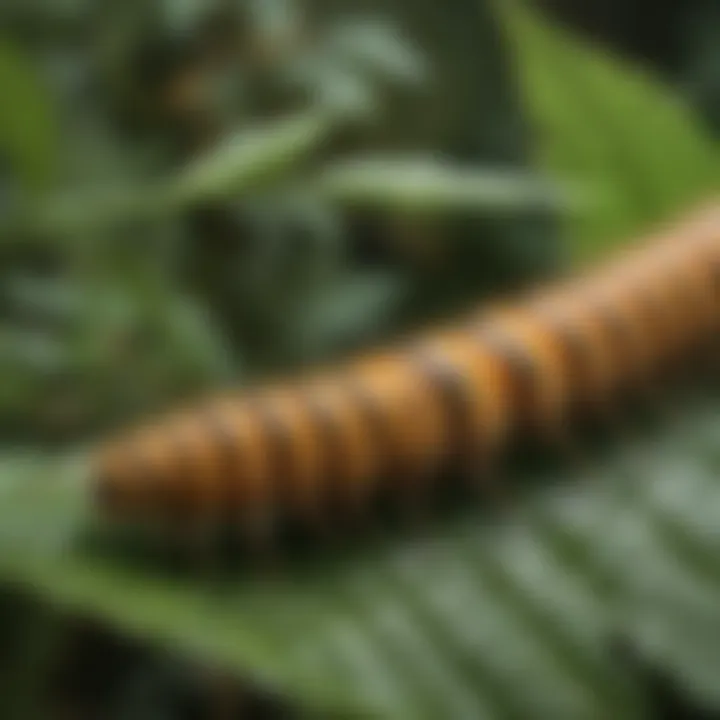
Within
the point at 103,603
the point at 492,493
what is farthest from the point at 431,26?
the point at 103,603

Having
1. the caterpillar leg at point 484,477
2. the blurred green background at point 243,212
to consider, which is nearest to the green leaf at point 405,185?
the blurred green background at point 243,212

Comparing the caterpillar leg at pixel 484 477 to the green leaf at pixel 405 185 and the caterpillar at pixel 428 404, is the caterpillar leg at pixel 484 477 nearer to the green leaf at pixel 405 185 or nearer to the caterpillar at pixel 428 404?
the caterpillar at pixel 428 404

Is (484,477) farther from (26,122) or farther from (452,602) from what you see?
(26,122)

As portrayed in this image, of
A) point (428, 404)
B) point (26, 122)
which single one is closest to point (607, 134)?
point (428, 404)

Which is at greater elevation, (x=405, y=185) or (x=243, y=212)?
(x=243, y=212)

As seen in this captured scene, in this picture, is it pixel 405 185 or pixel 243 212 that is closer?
pixel 405 185

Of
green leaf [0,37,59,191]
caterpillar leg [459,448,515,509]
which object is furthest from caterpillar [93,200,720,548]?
green leaf [0,37,59,191]
